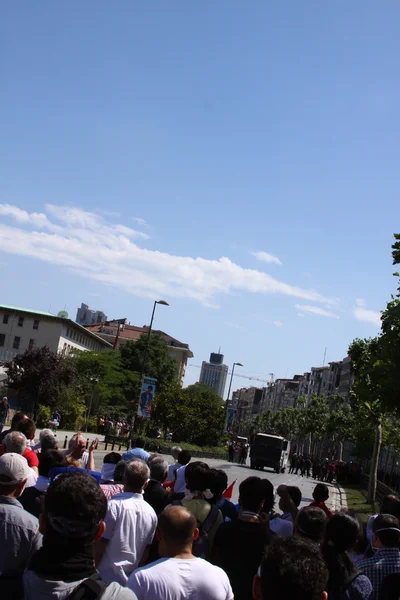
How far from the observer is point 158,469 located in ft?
26.4

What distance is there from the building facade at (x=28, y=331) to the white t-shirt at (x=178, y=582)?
252 feet

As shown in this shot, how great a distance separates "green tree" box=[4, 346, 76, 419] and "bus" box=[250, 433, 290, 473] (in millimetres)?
15976

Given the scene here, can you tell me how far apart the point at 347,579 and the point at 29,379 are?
48.7m

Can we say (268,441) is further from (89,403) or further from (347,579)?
(347,579)

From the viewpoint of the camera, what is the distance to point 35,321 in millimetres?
80625

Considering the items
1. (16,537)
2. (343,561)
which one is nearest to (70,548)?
Result: (16,537)

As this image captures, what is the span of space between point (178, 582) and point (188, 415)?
191 ft

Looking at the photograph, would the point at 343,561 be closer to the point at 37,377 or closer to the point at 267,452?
the point at 37,377

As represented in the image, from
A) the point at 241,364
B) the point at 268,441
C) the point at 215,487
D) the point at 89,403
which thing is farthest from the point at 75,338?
the point at 215,487

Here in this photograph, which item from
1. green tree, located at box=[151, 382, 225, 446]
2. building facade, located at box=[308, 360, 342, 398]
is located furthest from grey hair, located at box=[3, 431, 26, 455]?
building facade, located at box=[308, 360, 342, 398]

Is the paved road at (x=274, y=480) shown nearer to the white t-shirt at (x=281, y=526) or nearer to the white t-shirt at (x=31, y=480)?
the white t-shirt at (x=281, y=526)

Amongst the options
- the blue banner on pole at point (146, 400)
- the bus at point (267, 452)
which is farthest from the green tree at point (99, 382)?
the blue banner on pole at point (146, 400)

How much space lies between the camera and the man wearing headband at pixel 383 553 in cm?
540

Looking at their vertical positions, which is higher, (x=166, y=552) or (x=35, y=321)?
(x=35, y=321)
